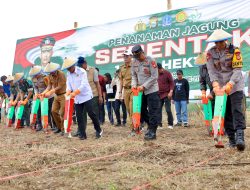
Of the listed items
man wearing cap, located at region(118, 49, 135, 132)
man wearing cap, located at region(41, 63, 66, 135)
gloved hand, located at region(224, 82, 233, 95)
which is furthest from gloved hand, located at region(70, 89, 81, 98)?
gloved hand, located at region(224, 82, 233, 95)

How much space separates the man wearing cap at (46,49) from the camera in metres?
17.6

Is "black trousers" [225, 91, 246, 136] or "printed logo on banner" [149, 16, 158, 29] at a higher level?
"printed logo on banner" [149, 16, 158, 29]

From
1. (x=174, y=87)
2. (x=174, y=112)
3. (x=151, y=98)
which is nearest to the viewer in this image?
(x=151, y=98)

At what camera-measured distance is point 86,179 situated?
3.19 meters

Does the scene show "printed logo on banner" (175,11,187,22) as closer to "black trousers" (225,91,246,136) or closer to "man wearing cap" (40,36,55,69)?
"man wearing cap" (40,36,55,69)

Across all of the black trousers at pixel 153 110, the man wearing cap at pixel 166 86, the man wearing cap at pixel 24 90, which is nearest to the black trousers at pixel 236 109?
the black trousers at pixel 153 110

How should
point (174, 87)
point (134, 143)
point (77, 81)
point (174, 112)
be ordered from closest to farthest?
point (134, 143) → point (77, 81) → point (174, 87) → point (174, 112)

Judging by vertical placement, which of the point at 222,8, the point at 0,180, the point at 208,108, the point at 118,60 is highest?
the point at 222,8

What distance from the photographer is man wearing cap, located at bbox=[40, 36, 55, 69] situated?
1756cm

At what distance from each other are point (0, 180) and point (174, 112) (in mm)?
7526

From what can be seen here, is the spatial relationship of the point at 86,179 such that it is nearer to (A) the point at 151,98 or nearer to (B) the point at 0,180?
(B) the point at 0,180

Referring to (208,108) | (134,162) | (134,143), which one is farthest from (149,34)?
(134,162)

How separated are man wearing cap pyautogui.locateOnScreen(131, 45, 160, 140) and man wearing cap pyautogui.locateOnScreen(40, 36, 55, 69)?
11.9 metres

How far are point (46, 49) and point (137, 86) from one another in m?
12.1
